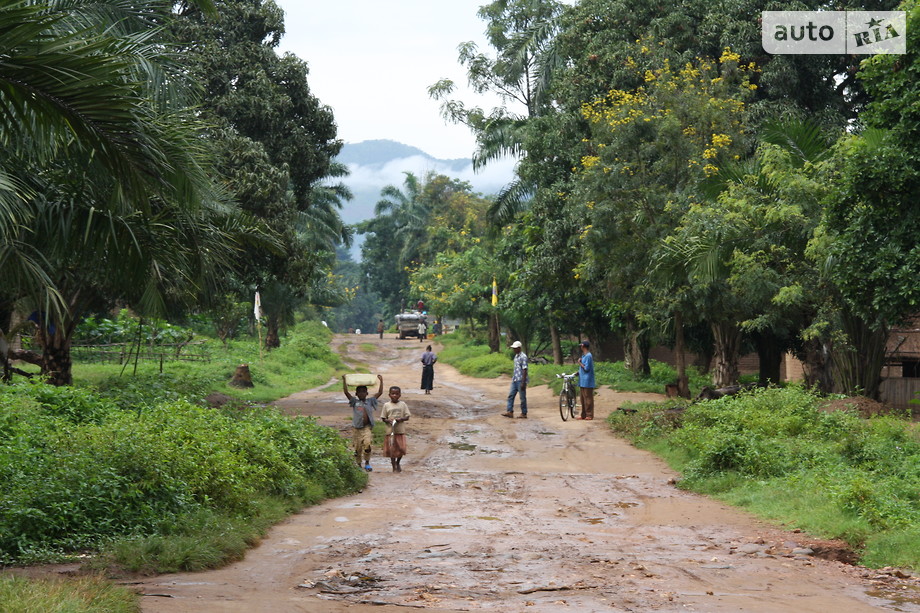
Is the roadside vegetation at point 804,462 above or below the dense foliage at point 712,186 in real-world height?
below

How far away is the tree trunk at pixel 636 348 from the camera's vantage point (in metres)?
32.4

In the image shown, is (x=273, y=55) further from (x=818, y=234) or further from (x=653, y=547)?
(x=653, y=547)

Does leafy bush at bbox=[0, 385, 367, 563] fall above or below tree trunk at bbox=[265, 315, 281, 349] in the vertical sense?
below

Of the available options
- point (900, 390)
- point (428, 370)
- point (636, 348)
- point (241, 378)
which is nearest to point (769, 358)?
point (900, 390)

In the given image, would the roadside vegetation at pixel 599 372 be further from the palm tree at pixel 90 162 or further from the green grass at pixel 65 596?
the green grass at pixel 65 596

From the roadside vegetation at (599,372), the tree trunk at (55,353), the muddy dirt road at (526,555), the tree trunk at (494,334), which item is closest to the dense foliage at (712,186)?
the roadside vegetation at (599,372)

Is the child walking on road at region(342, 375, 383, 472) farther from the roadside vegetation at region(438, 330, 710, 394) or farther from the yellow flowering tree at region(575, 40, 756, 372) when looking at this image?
the roadside vegetation at region(438, 330, 710, 394)

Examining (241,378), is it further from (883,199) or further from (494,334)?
(494,334)

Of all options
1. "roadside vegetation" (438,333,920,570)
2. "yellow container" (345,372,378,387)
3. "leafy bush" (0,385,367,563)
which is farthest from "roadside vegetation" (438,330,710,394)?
"leafy bush" (0,385,367,563)

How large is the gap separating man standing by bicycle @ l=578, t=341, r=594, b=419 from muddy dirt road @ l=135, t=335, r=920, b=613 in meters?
5.44

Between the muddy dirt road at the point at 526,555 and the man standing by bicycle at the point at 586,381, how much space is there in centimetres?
544

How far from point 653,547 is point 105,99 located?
248 inches

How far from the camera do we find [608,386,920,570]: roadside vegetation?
9318mm

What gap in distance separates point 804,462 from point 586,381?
28.8 ft
